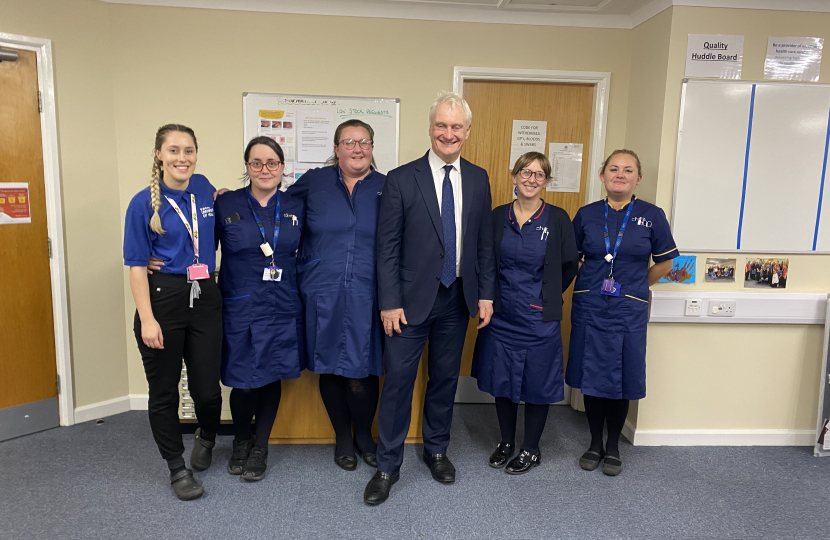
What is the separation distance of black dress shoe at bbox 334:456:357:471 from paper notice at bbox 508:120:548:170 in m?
2.03

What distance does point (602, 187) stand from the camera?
130 inches

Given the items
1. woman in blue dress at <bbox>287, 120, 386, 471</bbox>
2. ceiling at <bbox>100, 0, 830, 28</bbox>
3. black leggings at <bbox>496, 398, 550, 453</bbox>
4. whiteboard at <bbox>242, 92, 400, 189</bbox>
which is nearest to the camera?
woman in blue dress at <bbox>287, 120, 386, 471</bbox>

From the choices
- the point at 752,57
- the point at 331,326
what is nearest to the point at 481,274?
the point at 331,326

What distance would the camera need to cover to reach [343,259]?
2.33 meters

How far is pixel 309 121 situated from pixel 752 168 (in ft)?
8.03

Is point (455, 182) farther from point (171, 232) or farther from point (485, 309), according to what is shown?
point (171, 232)

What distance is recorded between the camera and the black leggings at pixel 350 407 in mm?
2516

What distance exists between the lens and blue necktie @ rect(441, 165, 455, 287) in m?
2.24

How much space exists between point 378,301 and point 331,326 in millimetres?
265

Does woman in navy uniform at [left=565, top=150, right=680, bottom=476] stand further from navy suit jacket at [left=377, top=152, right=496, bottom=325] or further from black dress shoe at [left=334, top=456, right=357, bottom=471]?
black dress shoe at [left=334, top=456, right=357, bottom=471]

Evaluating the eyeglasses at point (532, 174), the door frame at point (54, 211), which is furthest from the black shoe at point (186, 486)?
the eyeglasses at point (532, 174)

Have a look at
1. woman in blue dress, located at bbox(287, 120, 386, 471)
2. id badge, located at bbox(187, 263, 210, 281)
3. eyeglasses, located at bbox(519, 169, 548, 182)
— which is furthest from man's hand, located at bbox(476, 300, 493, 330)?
id badge, located at bbox(187, 263, 210, 281)

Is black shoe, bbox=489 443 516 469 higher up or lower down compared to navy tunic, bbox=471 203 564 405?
lower down

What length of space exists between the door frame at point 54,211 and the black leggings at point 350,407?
1.58 meters
